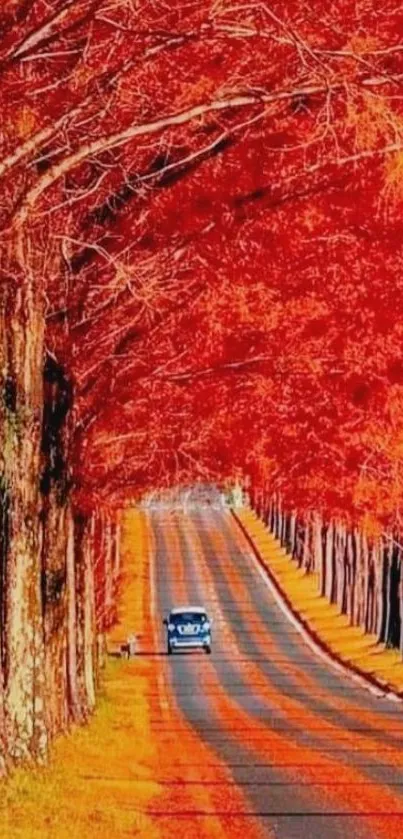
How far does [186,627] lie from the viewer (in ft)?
257

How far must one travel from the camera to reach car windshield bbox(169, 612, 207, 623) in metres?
77.8

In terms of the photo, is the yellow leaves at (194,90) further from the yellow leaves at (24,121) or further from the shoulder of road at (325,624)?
the shoulder of road at (325,624)

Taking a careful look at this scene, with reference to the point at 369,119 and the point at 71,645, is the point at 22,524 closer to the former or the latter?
the point at 369,119

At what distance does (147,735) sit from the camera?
118 feet

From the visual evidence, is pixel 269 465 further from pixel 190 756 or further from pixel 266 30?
pixel 266 30

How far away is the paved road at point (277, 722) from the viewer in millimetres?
22109

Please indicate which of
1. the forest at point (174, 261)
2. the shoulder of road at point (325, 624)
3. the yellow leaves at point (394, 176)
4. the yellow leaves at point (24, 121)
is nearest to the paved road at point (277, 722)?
the shoulder of road at point (325, 624)

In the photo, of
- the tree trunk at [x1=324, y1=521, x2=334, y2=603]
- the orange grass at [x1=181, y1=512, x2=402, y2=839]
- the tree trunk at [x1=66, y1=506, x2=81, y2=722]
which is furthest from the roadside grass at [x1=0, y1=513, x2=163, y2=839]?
the tree trunk at [x1=324, y1=521, x2=334, y2=603]

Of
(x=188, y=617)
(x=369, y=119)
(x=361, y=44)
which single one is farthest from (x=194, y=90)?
(x=188, y=617)

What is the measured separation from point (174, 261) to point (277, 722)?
21889mm

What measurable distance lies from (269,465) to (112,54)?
27.6m

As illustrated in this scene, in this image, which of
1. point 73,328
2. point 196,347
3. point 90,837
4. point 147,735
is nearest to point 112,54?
point 90,837

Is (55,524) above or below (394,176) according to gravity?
below

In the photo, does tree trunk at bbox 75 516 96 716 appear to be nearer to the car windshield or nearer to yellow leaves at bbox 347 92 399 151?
yellow leaves at bbox 347 92 399 151
